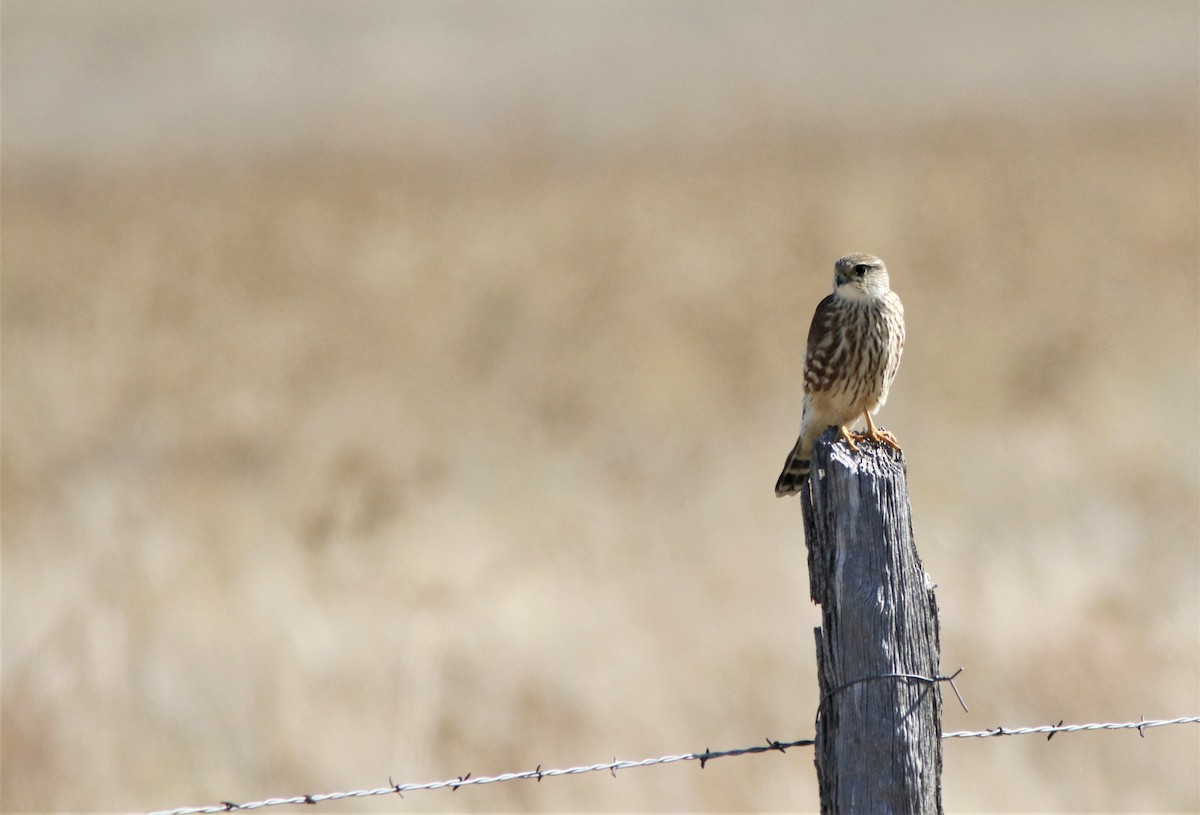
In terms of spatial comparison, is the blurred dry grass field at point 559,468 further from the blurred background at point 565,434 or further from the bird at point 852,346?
the bird at point 852,346

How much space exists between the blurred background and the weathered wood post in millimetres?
2788

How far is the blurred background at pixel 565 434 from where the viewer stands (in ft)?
18.7

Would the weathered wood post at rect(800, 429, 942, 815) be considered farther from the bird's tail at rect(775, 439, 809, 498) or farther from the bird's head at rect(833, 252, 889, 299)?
the bird's head at rect(833, 252, 889, 299)

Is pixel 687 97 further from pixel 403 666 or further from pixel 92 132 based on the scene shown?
pixel 403 666

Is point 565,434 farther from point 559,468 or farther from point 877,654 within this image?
point 877,654

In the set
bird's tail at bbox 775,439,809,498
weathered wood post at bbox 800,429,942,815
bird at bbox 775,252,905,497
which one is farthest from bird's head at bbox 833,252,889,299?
weathered wood post at bbox 800,429,942,815

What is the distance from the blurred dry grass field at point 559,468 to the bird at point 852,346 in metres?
1.77

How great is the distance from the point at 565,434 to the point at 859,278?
17.1 feet

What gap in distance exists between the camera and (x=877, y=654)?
2535 millimetres

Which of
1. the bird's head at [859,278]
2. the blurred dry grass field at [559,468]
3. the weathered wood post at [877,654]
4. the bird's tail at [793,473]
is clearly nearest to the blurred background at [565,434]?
the blurred dry grass field at [559,468]

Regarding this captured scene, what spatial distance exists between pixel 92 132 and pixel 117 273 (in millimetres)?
9137

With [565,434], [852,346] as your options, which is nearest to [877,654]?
[852,346]

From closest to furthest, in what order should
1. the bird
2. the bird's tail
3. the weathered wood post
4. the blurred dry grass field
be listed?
the weathered wood post → the bird's tail → the bird → the blurred dry grass field

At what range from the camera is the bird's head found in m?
4.52
